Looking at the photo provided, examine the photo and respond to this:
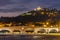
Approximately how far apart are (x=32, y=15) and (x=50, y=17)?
4.62 metres

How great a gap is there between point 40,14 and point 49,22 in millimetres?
3979

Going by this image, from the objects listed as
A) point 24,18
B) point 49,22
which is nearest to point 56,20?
point 49,22

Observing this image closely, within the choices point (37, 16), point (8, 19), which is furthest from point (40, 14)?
point (8, 19)

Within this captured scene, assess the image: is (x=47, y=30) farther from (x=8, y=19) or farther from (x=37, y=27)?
(x=8, y=19)

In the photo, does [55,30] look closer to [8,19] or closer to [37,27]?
[37,27]

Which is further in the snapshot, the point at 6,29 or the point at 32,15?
the point at 32,15

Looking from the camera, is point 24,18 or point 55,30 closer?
point 55,30

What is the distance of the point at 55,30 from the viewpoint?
3615 inches

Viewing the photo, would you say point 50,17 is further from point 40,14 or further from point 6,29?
point 6,29

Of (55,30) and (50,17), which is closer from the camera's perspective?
(55,30)

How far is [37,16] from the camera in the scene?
3920 inches

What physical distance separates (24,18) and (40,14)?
3730 mm

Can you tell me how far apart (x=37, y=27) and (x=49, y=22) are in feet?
11.7

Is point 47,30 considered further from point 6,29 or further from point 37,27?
point 6,29
